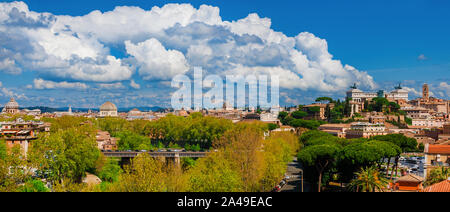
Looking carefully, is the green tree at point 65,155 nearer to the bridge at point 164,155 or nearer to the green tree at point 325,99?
the bridge at point 164,155

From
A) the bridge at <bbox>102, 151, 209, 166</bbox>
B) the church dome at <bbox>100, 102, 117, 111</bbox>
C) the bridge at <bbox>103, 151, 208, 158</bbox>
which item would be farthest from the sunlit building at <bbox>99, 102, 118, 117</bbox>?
the bridge at <bbox>103, 151, 208, 158</bbox>

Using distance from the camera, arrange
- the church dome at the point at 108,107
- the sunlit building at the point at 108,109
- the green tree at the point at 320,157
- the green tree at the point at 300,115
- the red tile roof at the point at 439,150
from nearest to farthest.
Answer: the green tree at the point at 320,157
the red tile roof at the point at 439,150
the green tree at the point at 300,115
the sunlit building at the point at 108,109
the church dome at the point at 108,107

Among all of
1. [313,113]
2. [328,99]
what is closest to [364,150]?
[313,113]

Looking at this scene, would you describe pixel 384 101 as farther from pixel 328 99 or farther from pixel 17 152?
pixel 17 152

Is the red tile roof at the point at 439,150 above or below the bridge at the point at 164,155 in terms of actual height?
above

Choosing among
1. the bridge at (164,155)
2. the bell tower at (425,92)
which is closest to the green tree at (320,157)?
the bridge at (164,155)

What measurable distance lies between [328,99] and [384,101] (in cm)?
1285

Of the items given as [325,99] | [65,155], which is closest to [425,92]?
[325,99]

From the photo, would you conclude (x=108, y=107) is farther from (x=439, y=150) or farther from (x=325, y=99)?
(x=439, y=150)

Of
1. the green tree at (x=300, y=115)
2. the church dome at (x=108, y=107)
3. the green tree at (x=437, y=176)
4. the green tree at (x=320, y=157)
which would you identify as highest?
the church dome at (x=108, y=107)

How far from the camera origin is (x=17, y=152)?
20.1 metres

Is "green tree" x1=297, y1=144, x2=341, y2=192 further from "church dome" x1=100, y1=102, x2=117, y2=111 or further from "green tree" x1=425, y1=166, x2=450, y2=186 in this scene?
"church dome" x1=100, y1=102, x2=117, y2=111
